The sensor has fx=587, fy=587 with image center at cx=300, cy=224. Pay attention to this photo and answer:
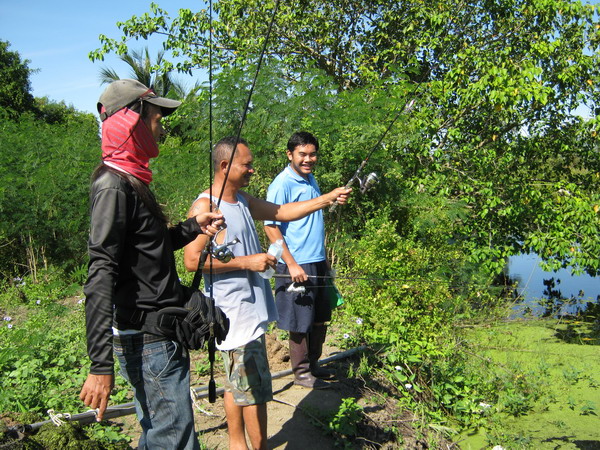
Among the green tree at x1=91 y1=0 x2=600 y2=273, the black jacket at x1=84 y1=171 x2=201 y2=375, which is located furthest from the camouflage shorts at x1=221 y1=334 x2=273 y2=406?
the green tree at x1=91 y1=0 x2=600 y2=273

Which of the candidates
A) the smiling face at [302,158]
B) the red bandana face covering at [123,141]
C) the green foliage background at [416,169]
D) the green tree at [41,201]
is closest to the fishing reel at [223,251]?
the red bandana face covering at [123,141]

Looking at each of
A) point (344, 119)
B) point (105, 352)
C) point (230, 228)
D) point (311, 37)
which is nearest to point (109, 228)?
point (105, 352)

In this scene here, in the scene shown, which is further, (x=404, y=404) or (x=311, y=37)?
(x=311, y=37)

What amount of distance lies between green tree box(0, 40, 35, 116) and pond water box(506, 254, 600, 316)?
664 inches

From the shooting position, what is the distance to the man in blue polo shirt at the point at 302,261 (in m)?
4.36

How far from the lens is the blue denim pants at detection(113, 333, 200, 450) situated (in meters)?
2.29

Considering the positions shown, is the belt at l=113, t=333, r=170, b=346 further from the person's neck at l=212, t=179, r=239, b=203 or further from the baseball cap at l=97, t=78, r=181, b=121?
the person's neck at l=212, t=179, r=239, b=203

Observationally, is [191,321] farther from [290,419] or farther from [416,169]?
[416,169]

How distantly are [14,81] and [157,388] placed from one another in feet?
70.9

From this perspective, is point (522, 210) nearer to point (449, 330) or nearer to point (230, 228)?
point (449, 330)

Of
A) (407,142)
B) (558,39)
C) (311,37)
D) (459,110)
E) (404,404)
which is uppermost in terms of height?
(311,37)

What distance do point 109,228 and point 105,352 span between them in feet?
1.43

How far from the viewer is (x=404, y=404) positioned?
4504 millimetres

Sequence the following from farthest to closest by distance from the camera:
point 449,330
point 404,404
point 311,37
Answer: point 311,37
point 449,330
point 404,404
